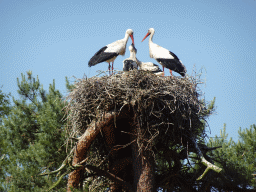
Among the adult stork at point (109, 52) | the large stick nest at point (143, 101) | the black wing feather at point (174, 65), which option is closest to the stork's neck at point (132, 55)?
the adult stork at point (109, 52)

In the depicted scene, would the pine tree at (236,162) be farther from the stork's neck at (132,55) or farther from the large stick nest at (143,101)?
the stork's neck at (132,55)

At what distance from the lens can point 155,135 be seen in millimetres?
5559

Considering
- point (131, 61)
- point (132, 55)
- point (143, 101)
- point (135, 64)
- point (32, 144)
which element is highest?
point (132, 55)

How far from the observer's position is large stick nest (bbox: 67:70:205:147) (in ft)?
18.4

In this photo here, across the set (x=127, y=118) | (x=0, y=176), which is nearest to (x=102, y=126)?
(x=127, y=118)

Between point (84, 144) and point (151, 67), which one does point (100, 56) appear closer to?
point (151, 67)

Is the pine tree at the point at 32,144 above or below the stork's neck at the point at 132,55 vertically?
below

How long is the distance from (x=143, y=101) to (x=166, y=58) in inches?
100

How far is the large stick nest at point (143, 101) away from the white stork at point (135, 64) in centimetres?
139

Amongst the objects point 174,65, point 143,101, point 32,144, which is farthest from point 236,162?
point 32,144

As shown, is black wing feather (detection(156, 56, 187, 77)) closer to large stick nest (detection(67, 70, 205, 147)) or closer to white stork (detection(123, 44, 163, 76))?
white stork (detection(123, 44, 163, 76))

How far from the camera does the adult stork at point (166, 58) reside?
762cm

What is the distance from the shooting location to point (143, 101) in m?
5.62

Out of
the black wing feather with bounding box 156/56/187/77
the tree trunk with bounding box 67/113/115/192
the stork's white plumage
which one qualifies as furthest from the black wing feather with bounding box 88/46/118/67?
the tree trunk with bounding box 67/113/115/192
